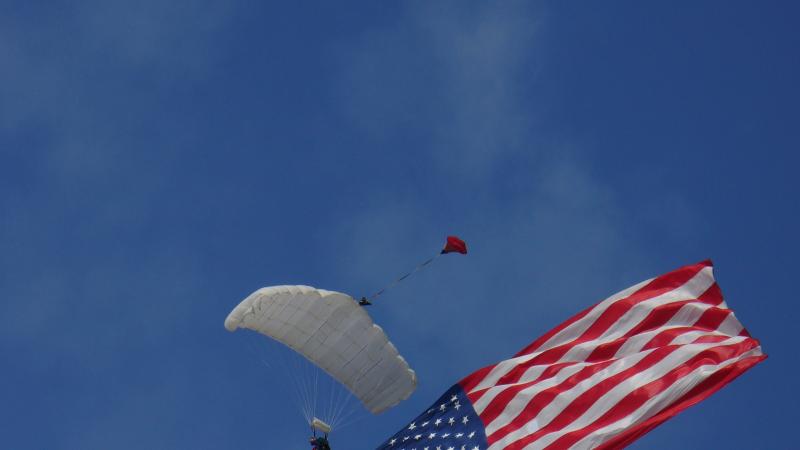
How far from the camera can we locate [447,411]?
35.0 m

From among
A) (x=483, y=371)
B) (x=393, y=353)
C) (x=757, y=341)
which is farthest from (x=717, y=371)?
(x=393, y=353)

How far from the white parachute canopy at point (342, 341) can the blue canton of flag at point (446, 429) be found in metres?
3.14

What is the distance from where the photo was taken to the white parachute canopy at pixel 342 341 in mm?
36781

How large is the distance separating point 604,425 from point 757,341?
4.24m

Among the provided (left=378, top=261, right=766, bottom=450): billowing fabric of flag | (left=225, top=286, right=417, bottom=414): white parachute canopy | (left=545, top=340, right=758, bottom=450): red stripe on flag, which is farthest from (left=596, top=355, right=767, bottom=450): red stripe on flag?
(left=225, top=286, right=417, bottom=414): white parachute canopy

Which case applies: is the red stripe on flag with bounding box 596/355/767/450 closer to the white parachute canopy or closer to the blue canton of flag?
the blue canton of flag

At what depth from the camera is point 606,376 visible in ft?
107

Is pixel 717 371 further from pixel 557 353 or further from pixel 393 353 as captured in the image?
pixel 393 353

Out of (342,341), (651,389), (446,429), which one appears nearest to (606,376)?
(651,389)

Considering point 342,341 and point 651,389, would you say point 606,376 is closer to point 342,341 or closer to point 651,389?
point 651,389

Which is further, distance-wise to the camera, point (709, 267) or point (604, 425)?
point (709, 267)

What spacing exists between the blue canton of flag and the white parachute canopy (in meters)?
3.14

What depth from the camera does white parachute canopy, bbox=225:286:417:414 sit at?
121ft

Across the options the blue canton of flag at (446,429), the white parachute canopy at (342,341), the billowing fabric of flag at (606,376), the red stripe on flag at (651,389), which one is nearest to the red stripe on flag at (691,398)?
the billowing fabric of flag at (606,376)
